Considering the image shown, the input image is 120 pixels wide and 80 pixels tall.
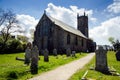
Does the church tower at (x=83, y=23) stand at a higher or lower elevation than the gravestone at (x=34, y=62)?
higher

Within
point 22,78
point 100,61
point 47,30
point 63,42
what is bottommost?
point 22,78

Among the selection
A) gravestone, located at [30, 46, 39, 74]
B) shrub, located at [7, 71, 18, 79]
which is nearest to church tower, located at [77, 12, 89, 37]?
gravestone, located at [30, 46, 39, 74]

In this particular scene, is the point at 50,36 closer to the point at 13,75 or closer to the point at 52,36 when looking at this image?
the point at 52,36

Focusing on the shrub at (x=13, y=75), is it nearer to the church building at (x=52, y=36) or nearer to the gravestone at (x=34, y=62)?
the gravestone at (x=34, y=62)

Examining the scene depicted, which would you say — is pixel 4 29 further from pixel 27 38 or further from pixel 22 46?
pixel 27 38

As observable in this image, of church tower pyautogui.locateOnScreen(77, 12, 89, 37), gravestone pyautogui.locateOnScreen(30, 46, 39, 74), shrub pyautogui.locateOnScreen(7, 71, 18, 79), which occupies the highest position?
church tower pyautogui.locateOnScreen(77, 12, 89, 37)

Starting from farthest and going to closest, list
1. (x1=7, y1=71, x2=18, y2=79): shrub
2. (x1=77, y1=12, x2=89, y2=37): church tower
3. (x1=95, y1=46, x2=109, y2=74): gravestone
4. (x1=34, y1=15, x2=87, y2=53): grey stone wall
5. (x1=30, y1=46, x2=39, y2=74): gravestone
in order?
1. (x1=77, y1=12, x2=89, y2=37): church tower
2. (x1=34, y1=15, x2=87, y2=53): grey stone wall
3. (x1=95, y1=46, x2=109, y2=74): gravestone
4. (x1=30, y1=46, x2=39, y2=74): gravestone
5. (x1=7, y1=71, x2=18, y2=79): shrub

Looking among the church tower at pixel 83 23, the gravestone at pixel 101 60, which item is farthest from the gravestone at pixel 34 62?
the church tower at pixel 83 23

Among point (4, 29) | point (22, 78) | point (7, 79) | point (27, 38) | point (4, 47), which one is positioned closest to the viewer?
point (7, 79)

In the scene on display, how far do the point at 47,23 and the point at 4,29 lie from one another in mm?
14820

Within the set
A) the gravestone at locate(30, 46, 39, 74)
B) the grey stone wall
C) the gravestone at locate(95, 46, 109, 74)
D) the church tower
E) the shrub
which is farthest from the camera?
the church tower

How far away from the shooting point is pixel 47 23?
151 ft

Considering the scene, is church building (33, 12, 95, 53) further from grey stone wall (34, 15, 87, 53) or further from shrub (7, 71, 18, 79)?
shrub (7, 71, 18, 79)

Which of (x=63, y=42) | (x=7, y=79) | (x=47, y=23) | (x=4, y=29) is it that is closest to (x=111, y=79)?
(x=7, y=79)
